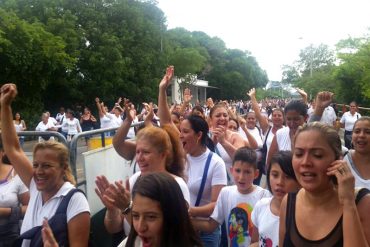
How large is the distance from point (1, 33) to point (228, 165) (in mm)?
19669

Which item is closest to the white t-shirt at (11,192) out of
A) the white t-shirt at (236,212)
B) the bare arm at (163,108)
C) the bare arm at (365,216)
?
the bare arm at (163,108)

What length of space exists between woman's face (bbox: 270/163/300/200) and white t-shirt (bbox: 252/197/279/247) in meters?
0.09

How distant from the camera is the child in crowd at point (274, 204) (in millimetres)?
2973

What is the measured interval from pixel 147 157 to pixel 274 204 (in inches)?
36.0

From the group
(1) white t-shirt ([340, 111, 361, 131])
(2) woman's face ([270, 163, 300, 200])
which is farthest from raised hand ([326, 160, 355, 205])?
(1) white t-shirt ([340, 111, 361, 131])

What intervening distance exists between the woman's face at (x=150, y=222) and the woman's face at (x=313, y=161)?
0.73 m

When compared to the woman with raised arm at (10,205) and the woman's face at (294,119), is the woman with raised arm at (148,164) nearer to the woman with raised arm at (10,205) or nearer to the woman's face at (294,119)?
the woman with raised arm at (10,205)

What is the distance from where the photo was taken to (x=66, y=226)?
2.95m

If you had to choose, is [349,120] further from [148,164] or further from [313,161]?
[313,161]

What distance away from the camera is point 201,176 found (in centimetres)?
392

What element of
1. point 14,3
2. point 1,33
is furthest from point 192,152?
point 14,3

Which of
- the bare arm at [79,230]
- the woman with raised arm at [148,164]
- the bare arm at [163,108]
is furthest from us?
the bare arm at [163,108]

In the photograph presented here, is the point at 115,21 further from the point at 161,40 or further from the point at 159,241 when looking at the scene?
the point at 159,241

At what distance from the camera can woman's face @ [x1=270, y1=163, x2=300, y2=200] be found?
3137 millimetres
